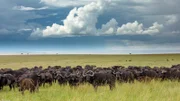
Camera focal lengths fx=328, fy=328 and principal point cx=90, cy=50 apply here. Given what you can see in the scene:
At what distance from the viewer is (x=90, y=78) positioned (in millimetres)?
19281


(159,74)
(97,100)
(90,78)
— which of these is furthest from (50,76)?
(97,100)

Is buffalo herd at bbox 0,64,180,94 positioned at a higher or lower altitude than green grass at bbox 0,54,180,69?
higher

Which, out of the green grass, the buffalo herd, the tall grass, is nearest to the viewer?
the tall grass

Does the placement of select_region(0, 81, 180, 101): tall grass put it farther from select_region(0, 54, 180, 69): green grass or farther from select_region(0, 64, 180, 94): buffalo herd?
select_region(0, 54, 180, 69): green grass

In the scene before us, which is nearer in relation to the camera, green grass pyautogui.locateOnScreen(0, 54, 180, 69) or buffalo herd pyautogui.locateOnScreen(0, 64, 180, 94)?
buffalo herd pyautogui.locateOnScreen(0, 64, 180, 94)

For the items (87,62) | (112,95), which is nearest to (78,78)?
(112,95)

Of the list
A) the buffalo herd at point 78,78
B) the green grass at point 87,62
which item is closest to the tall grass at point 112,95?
the buffalo herd at point 78,78

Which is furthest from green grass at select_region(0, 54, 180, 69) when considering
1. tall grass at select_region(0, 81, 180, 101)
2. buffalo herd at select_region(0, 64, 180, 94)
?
tall grass at select_region(0, 81, 180, 101)

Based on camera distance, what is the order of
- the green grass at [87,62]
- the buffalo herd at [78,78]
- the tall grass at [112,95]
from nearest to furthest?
1. the tall grass at [112,95]
2. the buffalo herd at [78,78]
3. the green grass at [87,62]

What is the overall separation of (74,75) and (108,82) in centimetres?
325

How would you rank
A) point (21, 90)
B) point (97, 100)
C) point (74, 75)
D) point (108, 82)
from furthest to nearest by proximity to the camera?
point (74, 75) < point (108, 82) < point (21, 90) < point (97, 100)

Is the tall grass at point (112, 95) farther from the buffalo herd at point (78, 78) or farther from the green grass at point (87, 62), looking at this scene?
the green grass at point (87, 62)

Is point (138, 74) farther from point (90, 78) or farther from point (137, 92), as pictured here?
point (137, 92)

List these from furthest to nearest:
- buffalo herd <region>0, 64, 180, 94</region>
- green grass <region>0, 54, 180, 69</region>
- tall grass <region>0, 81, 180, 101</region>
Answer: green grass <region>0, 54, 180, 69</region> < buffalo herd <region>0, 64, 180, 94</region> < tall grass <region>0, 81, 180, 101</region>
